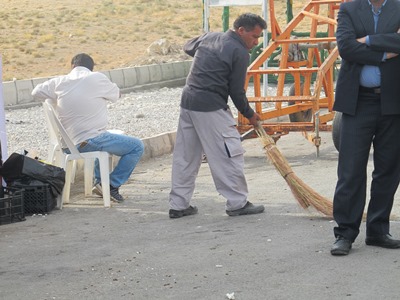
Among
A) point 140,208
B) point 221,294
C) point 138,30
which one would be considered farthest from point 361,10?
point 138,30

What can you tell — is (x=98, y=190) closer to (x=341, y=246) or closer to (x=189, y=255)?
(x=189, y=255)

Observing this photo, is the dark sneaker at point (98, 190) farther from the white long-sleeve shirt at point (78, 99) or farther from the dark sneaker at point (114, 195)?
the white long-sleeve shirt at point (78, 99)

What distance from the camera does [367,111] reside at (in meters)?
6.94

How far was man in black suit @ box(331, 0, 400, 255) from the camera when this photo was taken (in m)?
6.84

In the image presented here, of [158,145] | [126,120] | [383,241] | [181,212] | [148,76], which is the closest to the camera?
[383,241]

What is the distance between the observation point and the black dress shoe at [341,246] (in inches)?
273

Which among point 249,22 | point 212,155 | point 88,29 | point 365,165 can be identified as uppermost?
point 249,22

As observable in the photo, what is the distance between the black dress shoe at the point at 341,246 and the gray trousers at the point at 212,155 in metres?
1.82

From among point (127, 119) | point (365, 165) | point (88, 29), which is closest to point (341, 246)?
point (365, 165)

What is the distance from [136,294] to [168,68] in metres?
15.5

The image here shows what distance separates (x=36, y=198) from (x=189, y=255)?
2.47 metres

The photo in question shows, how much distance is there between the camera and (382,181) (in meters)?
7.08

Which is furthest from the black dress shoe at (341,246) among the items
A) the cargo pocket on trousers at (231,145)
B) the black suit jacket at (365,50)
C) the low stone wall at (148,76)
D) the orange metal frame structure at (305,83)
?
the low stone wall at (148,76)

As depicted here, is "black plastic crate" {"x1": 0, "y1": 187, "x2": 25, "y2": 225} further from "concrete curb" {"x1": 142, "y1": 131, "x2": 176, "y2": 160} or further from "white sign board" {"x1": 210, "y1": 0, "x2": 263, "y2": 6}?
"white sign board" {"x1": 210, "y1": 0, "x2": 263, "y2": 6}
